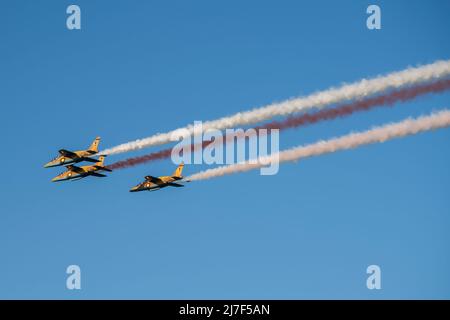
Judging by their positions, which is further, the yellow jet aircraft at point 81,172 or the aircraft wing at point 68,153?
the yellow jet aircraft at point 81,172

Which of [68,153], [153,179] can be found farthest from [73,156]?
[153,179]

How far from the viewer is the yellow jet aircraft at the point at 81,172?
79.2 m

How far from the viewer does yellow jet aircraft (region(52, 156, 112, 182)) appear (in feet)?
260

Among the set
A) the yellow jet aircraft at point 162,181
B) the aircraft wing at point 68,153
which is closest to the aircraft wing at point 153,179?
the yellow jet aircraft at point 162,181

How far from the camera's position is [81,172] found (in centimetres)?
8012

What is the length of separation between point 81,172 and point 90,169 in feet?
2.85

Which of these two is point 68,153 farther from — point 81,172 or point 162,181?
point 162,181

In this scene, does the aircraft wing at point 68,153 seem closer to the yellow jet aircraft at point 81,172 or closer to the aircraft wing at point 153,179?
the yellow jet aircraft at point 81,172

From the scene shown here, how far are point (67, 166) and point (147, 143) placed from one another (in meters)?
9.78
